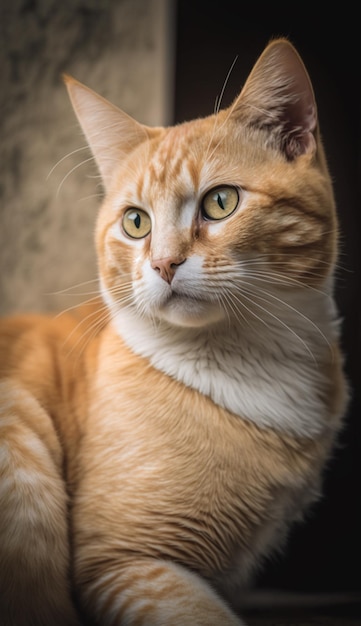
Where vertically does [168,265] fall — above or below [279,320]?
above

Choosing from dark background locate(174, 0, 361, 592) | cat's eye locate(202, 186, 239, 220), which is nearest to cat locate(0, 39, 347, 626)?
cat's eye locate(202, 186, 239, 220)

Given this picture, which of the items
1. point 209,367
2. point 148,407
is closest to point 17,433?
point 148,407

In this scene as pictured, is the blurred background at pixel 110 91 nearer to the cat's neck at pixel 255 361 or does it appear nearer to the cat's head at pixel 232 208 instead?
the cat's head at pixel 232 208

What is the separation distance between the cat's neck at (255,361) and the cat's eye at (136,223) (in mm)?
148

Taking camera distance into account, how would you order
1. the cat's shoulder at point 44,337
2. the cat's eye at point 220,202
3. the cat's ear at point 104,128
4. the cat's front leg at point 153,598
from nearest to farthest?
1. the cat's front leg at point 153,598
2. the cat's eye at point 220,202
3. the cat's ear at point 104,128
4. the cat's shoulder at point 44,337

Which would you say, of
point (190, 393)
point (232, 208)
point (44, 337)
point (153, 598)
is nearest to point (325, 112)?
point (232, 208)

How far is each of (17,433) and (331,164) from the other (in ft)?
2.77

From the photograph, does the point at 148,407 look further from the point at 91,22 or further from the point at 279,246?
the point at 91,22

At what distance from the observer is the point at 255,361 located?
Answer: 1.12 metres

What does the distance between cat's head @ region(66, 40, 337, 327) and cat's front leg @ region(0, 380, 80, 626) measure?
1.07ft

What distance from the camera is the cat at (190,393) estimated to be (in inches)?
39.3

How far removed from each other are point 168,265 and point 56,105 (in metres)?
0.48

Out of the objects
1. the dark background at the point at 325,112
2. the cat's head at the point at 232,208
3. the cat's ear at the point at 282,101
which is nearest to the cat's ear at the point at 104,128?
the cat's head at the point at 232,208

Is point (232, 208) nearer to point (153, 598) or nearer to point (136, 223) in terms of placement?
point (136, 223)
